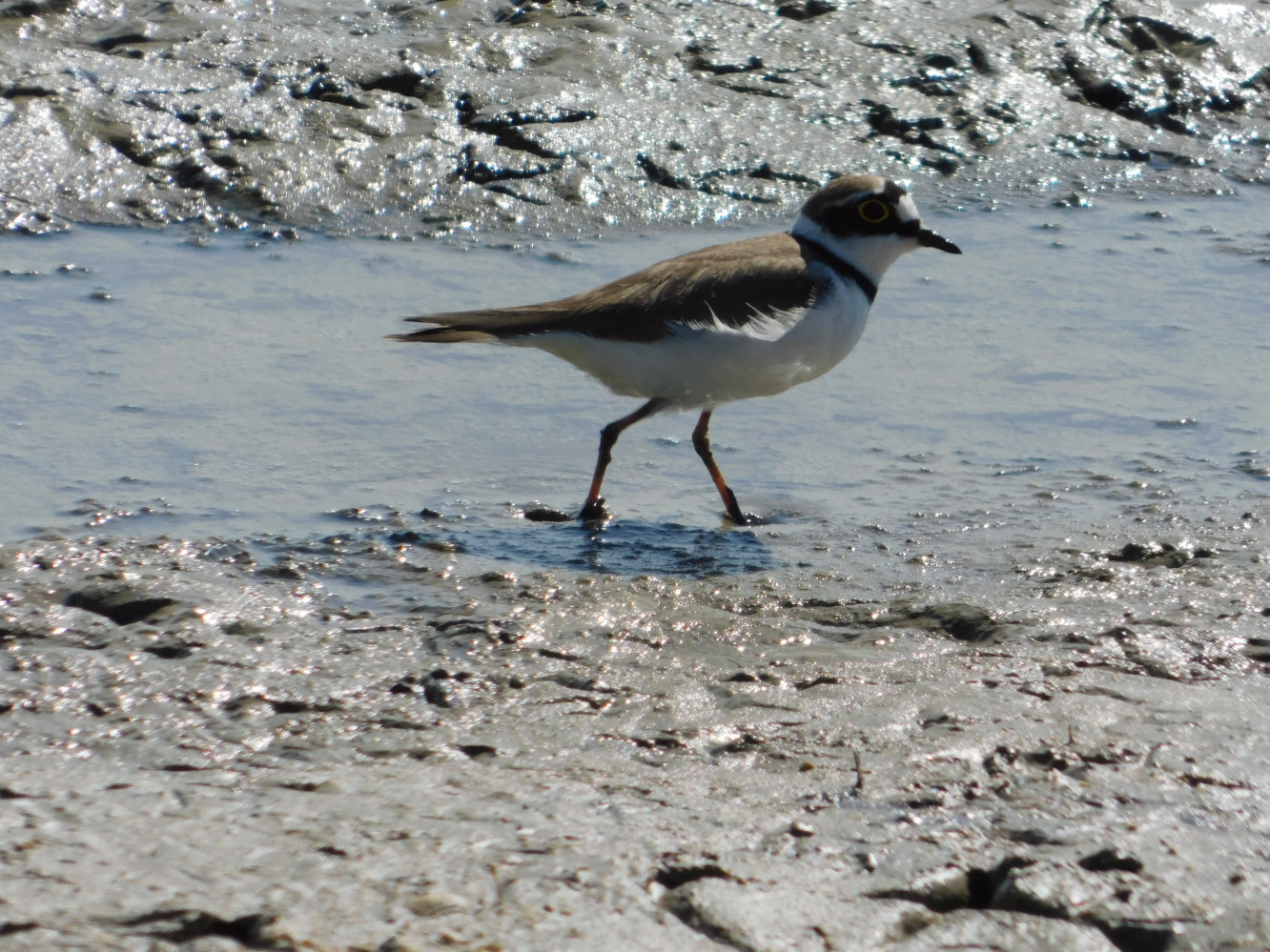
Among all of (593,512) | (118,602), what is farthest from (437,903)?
(593,512)

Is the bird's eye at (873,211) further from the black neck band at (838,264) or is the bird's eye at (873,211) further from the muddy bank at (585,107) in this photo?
the muddy bank at (585,107)

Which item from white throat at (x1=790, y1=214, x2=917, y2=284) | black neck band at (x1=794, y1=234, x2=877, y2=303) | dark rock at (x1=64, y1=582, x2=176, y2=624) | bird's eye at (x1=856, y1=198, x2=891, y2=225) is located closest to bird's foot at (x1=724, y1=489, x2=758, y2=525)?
black neck band at (x1=794, y1=234, x2=877, y2=303)

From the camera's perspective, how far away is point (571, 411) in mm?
6727

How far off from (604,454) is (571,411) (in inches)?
38.6

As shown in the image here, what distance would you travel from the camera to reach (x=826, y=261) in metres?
6.06

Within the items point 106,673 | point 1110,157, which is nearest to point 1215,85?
point 1110,157

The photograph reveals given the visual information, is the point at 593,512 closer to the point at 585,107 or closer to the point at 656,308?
the point at 656,308

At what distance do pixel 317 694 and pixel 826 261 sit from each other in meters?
3.16

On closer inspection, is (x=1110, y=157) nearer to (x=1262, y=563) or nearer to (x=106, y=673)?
(x=1262, y=563)

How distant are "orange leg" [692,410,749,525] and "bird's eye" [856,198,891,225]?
1.08m

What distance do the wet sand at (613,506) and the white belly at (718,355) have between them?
49 centimetres

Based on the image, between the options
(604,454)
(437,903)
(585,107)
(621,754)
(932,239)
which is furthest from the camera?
(585,107)

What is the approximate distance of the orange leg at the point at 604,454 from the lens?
5609 millimetres

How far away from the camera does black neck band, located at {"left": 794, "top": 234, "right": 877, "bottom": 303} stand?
6.04 m
